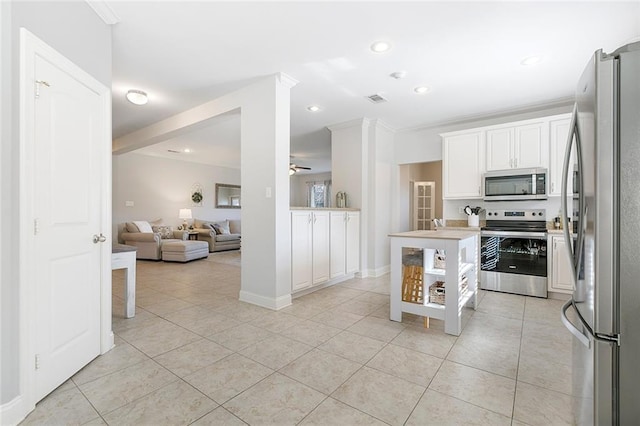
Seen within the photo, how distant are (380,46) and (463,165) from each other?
2.43 metres

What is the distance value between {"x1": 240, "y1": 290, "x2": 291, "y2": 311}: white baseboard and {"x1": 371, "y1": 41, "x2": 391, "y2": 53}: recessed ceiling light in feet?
8.70

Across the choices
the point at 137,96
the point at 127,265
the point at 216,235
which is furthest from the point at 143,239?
the point at 127,265

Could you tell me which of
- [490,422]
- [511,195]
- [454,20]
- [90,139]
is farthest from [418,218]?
[90,139]

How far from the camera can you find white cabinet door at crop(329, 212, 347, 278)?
4.14 m

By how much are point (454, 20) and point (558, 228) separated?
116 inches

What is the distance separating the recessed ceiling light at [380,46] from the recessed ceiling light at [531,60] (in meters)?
1.38

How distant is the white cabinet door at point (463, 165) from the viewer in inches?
165

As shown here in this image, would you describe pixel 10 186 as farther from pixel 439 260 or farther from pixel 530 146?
pixel 530 146

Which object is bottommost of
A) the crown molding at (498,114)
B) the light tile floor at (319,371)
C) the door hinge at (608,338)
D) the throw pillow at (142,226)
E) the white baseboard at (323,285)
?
the light tile floor at (319,371)

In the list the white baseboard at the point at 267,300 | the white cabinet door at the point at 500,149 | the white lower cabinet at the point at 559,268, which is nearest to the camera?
the white baseboard at the point at 267,300

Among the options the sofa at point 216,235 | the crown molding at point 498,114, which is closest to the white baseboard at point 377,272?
the crown molding at point 498,114

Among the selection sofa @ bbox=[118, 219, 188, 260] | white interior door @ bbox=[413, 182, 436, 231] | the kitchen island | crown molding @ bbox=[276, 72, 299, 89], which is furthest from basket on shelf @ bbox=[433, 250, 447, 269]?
sofa @ bbox=[118, 219, 188, 260]

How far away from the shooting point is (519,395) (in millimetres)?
1688

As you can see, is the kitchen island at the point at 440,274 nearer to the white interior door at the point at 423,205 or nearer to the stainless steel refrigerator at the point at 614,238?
the stainless steel refrigerator at the point at 614,238
